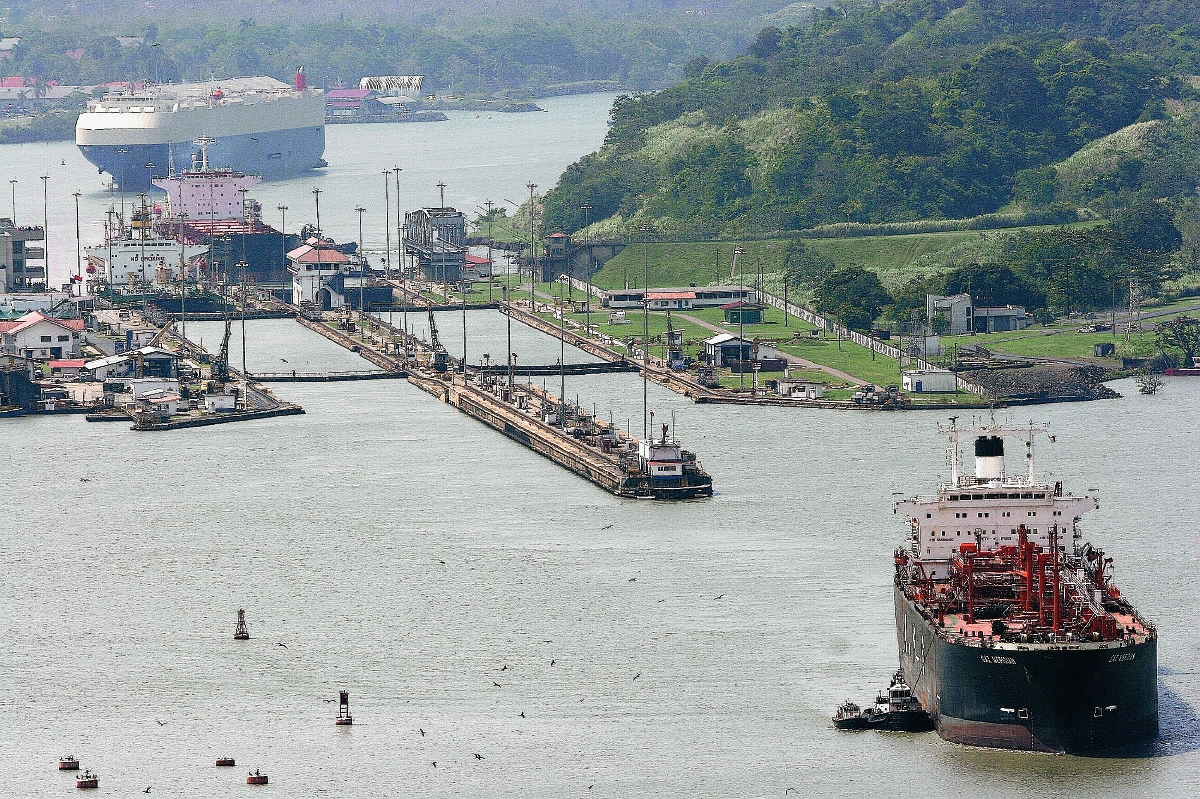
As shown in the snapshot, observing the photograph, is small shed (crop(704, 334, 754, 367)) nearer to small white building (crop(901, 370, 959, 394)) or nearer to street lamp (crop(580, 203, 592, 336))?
small white building (crop(901, 370, 959, 394))

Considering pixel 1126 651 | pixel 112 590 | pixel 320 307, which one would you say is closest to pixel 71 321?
pixel 320 307

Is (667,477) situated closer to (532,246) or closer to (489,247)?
(532,246)

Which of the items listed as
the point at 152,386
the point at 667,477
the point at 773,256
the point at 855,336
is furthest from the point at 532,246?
the point at 667,477

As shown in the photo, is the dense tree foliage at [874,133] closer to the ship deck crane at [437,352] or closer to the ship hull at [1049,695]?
the ship deck crane at [437,352]

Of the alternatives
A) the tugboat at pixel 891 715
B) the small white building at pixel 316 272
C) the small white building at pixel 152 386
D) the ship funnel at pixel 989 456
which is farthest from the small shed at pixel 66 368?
the tugboat at pixel 891 715

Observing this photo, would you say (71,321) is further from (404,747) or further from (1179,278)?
(404,747)

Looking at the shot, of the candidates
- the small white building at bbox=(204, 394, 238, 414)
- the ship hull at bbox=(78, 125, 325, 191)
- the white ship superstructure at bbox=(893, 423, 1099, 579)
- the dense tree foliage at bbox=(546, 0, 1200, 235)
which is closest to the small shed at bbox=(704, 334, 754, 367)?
the small white building at bbox=(204, 394, 238, 414)
